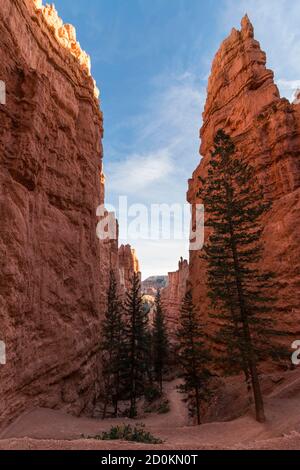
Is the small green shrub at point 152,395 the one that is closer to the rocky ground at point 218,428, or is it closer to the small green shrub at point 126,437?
the rocky ground at point 218,428

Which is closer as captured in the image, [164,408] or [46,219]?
[46,219]

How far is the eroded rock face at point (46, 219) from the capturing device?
13547mm

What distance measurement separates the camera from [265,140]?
1027 inches

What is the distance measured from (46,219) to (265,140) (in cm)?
2200

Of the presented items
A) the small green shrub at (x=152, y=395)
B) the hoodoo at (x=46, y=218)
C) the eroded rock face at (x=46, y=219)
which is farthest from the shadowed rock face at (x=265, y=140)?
the small green shrub at (x=152, y=395)

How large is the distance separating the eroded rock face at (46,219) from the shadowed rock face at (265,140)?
15340 mm

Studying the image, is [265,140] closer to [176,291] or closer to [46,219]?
[46,219]

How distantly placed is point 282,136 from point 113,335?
1097 inches

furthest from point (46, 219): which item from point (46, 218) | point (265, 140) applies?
point (265, 140)

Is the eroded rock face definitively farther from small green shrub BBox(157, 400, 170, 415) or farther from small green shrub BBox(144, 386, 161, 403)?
small green shrub BBox(144, 386, 161, 403)

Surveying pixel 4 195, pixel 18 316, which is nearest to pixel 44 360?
pixel 18 316

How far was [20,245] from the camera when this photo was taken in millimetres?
14008

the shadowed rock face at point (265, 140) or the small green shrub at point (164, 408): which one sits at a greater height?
the shadowed rock face at point (265, 140)
